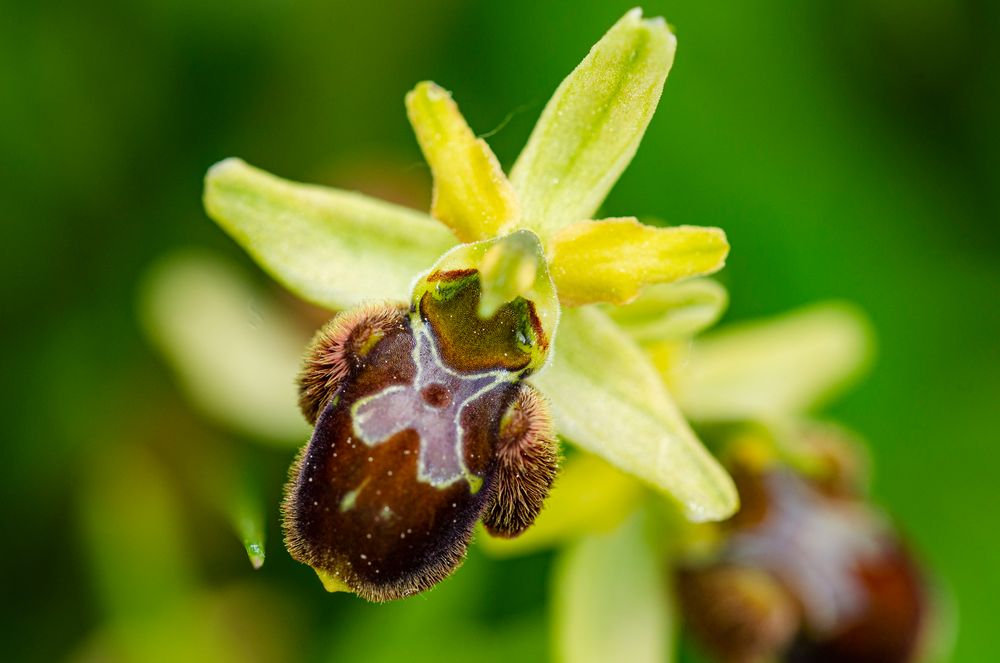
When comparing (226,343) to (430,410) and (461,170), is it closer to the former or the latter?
(461,170)

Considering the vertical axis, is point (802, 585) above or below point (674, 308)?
below

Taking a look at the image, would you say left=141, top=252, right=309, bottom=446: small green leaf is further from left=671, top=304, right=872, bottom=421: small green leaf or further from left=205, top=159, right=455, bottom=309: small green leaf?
left=205, top=159, right=455, bottom=309: small green leaf

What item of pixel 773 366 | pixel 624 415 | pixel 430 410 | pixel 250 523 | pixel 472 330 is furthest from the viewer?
pixel 773 366

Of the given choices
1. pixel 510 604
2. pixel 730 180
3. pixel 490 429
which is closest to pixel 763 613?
pixel 510 604

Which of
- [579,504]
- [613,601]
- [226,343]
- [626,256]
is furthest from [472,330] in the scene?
[226,343]

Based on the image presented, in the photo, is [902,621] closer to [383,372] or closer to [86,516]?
[383,372]

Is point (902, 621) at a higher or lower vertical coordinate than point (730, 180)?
lower

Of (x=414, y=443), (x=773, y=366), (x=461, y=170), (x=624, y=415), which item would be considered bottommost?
(x=773, y=366)
